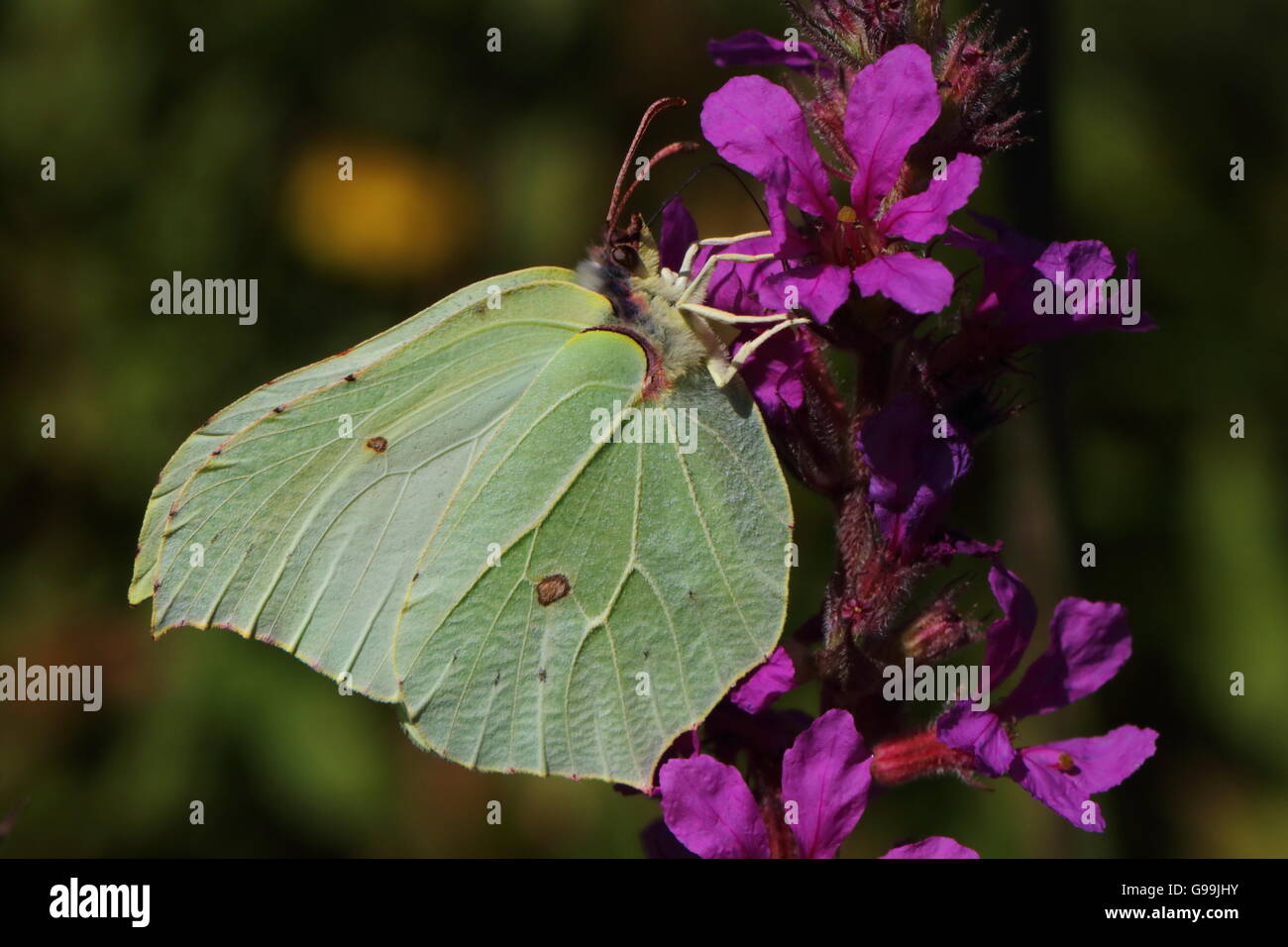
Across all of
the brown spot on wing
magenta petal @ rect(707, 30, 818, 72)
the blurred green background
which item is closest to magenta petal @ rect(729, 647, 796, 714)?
the brown spot on wing

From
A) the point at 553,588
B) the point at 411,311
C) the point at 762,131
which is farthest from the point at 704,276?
the point at 411,311

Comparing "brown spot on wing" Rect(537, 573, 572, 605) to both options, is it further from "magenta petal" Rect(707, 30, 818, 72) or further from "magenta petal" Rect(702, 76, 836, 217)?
"magenta petal" Rect(707, 30, 818, 72)

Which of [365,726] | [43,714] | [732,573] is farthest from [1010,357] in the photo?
[43,714]

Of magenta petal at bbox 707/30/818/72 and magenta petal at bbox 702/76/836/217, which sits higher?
magenta petal at bbox 707/30/818/72

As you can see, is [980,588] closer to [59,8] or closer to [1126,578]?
[1126,578]

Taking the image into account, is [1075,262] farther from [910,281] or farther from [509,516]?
[509,516]
